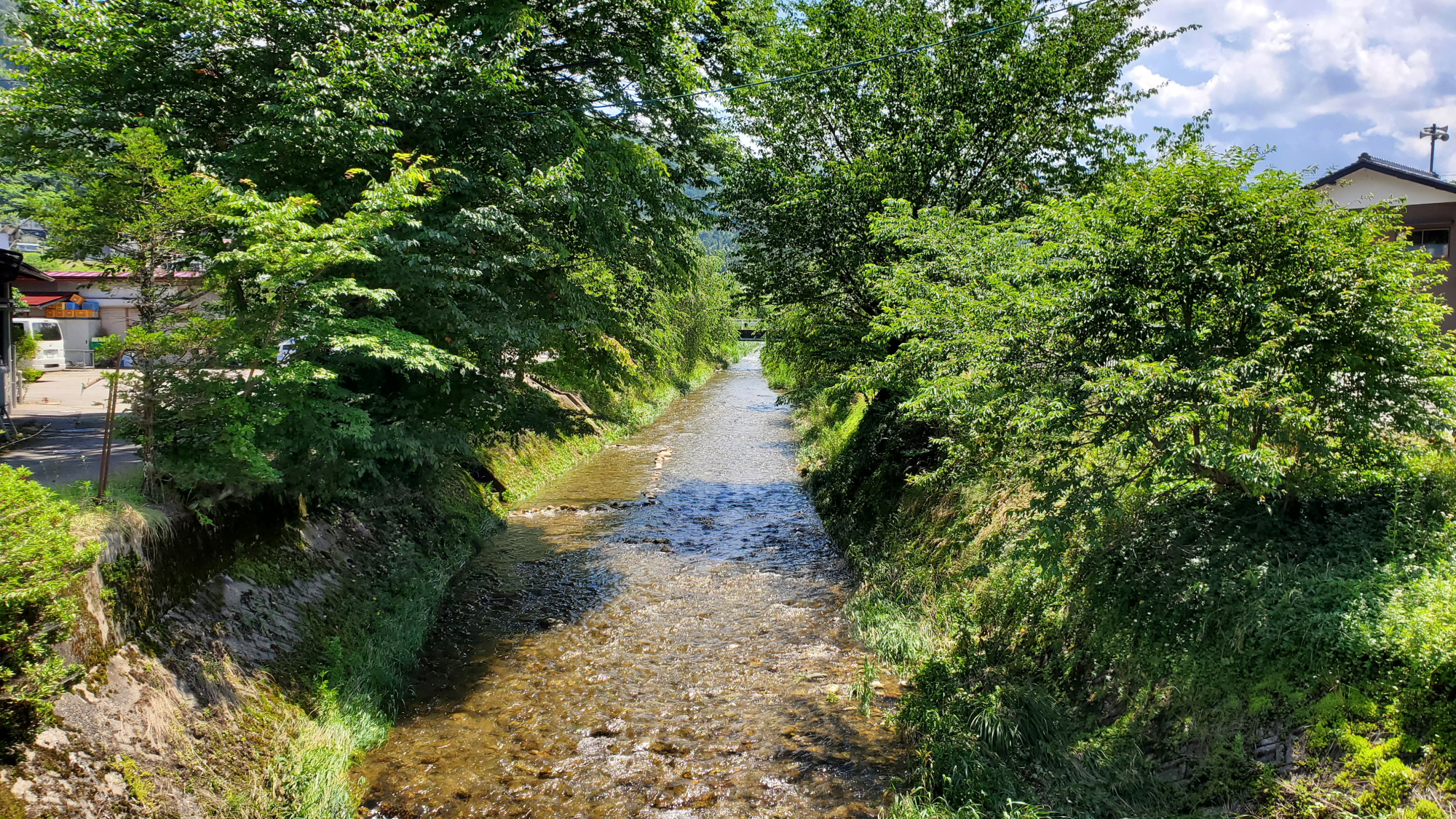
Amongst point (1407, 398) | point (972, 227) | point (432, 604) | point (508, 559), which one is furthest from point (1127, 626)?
point (508, 559)

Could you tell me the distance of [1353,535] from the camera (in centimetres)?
586

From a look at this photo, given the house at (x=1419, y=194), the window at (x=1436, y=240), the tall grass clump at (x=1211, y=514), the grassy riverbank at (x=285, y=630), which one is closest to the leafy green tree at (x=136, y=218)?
the grassy riverbank at (x=285, y=630)

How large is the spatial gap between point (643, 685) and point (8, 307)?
49.6 feet

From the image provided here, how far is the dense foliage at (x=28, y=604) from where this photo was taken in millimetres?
4641

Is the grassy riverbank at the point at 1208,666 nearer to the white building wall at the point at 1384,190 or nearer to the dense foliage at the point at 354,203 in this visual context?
the dense foliage at the point at 354,203

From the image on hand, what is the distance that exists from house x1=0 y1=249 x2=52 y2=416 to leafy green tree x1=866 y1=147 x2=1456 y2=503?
16382mm

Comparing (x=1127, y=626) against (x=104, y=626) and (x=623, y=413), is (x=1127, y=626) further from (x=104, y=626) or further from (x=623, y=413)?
(x=623, y=413)

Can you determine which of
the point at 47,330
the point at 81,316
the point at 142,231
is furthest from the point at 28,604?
the point at 81,316

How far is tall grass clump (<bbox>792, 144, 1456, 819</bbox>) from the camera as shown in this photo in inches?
195

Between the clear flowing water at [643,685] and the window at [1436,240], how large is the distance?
25.7 meters

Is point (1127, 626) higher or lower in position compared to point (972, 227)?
lower

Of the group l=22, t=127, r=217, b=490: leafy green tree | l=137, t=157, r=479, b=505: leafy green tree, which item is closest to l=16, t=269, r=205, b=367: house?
l=137, t=157, r=479, b=505: leafy green tree

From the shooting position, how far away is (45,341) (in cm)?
2864

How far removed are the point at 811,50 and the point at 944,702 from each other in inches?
549
